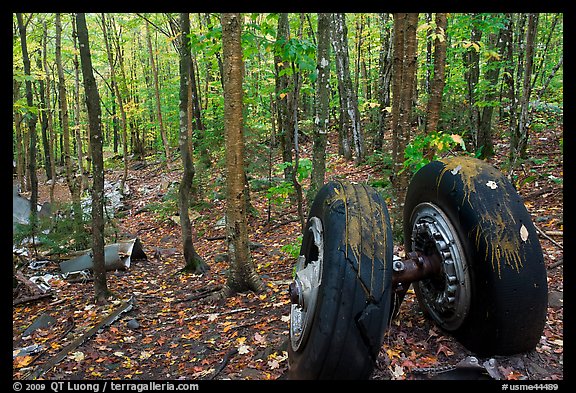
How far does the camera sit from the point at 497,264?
2.75 meters

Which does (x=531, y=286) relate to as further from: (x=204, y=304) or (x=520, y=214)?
(x=204, y=304)

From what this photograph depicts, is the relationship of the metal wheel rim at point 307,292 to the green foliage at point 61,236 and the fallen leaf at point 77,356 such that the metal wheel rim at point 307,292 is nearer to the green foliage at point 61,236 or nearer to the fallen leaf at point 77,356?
the fallen leaf at point 77,356

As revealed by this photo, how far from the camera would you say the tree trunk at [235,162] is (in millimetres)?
5824

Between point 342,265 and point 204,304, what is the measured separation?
485 centimetres

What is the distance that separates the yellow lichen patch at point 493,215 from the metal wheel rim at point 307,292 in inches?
47.0

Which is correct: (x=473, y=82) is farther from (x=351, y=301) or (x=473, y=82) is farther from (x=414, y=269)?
(x=351, y=301)

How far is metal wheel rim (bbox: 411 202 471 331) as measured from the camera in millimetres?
2998

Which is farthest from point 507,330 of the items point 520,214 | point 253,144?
point 253,144

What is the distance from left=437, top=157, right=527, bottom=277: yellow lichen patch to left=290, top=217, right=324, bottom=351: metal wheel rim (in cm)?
119

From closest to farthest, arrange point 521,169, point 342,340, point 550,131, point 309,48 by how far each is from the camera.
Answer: point 342,340
point 309,48
point 521,169
point 550,131

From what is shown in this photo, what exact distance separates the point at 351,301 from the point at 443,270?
1225 mm

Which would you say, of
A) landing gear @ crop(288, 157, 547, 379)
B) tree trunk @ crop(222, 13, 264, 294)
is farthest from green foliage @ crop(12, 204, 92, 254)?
landing gear @ crop(288, 157, 547, 379)

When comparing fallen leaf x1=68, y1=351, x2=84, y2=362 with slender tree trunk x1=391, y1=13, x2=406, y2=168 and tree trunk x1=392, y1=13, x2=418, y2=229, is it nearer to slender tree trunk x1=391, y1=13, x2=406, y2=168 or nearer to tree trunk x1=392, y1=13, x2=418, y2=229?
tree trunk x1=392, y1=13, x2=418, y2=229

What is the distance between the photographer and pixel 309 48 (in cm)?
595
